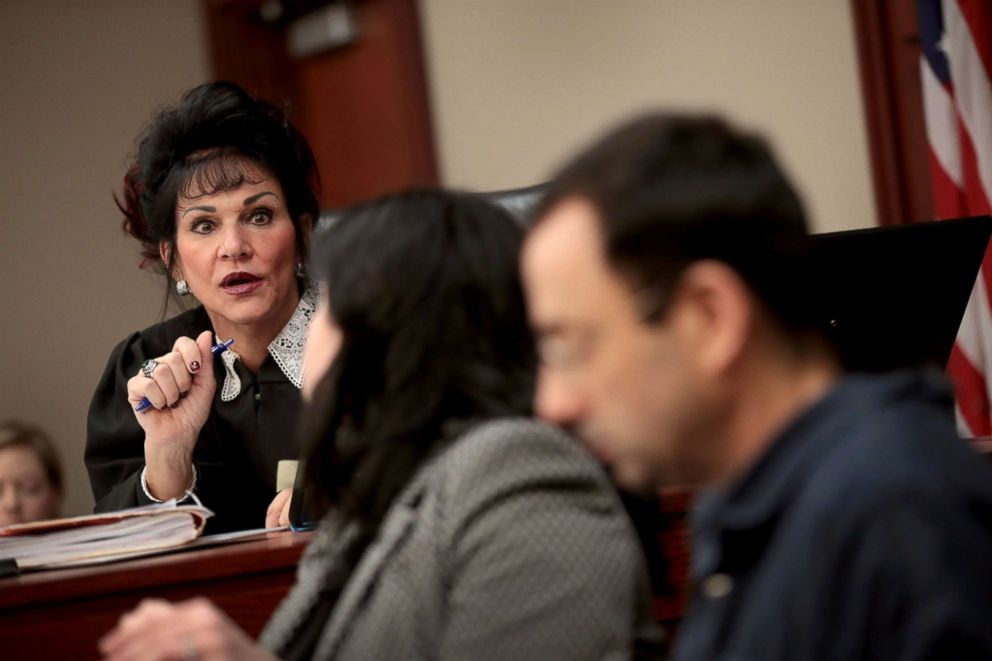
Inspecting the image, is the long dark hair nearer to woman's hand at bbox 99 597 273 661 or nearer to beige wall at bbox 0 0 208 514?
woman's hand at bbox 99 597 273 661

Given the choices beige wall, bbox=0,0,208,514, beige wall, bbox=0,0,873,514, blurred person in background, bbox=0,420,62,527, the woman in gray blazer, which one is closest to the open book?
the woman in gray blazer

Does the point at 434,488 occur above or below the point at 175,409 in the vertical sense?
above

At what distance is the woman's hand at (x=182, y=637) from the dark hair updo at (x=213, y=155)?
1424 millimetres

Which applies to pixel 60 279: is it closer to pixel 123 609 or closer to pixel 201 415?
pixel 201 415

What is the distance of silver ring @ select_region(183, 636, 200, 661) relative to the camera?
3.43 ft

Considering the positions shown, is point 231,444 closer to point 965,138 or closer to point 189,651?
point 189,651

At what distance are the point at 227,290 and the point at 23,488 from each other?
1425mm

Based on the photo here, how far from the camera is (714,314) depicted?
2.62ft

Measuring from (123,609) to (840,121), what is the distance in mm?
2566

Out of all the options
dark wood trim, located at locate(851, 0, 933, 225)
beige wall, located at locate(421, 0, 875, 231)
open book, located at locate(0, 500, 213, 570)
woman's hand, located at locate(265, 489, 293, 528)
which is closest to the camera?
open book, located at locate(0, 500, 213, 570)

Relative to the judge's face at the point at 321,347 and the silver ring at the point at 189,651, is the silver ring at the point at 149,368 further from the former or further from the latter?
the silver ring at the point at 189,651

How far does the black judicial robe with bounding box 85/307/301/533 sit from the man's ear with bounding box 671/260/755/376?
63.2 inches

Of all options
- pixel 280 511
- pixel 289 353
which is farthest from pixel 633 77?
pixel 280 511

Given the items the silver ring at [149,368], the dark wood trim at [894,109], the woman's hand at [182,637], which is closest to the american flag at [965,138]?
the dark wood trim at [894,109]
